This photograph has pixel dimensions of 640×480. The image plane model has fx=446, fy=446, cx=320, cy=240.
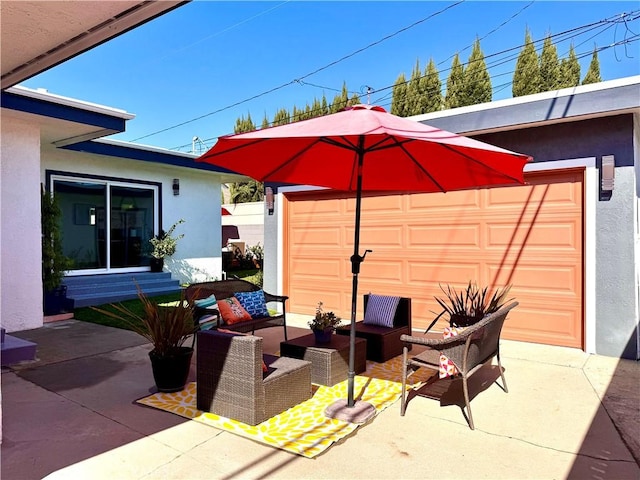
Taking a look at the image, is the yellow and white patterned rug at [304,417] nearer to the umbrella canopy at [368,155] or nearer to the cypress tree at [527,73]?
the umbrella canopy at [368,155]

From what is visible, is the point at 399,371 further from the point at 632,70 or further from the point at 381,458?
the point at 632,70

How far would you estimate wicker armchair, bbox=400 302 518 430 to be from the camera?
11.4 feet

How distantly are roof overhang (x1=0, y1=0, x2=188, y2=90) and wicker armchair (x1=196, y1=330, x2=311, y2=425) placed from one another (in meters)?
2.54

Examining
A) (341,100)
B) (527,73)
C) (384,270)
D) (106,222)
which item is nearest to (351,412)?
(384,270)

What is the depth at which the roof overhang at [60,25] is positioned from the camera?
327 centimetres

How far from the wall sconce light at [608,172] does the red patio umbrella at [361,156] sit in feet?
7.01

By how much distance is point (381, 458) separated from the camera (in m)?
2.95

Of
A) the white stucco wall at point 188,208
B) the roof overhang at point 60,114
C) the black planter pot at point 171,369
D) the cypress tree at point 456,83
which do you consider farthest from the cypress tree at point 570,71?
the black planter pot at point 171,369

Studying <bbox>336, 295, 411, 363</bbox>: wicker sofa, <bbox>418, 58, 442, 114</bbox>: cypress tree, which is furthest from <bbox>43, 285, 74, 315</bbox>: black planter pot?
<bbox>418, 58, 442, 114</bbox>: cypress tree

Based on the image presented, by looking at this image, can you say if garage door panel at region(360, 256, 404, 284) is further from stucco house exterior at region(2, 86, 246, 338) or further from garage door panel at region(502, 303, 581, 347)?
stucco house exterior at region(2, 86, 246, 338)

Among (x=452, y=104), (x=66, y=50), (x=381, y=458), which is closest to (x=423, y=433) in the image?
(x=381, y=458)

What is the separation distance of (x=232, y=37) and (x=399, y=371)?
14.5 metres

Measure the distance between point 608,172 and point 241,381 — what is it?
502cm

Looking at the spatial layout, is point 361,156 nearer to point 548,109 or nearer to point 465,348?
point 465,348
